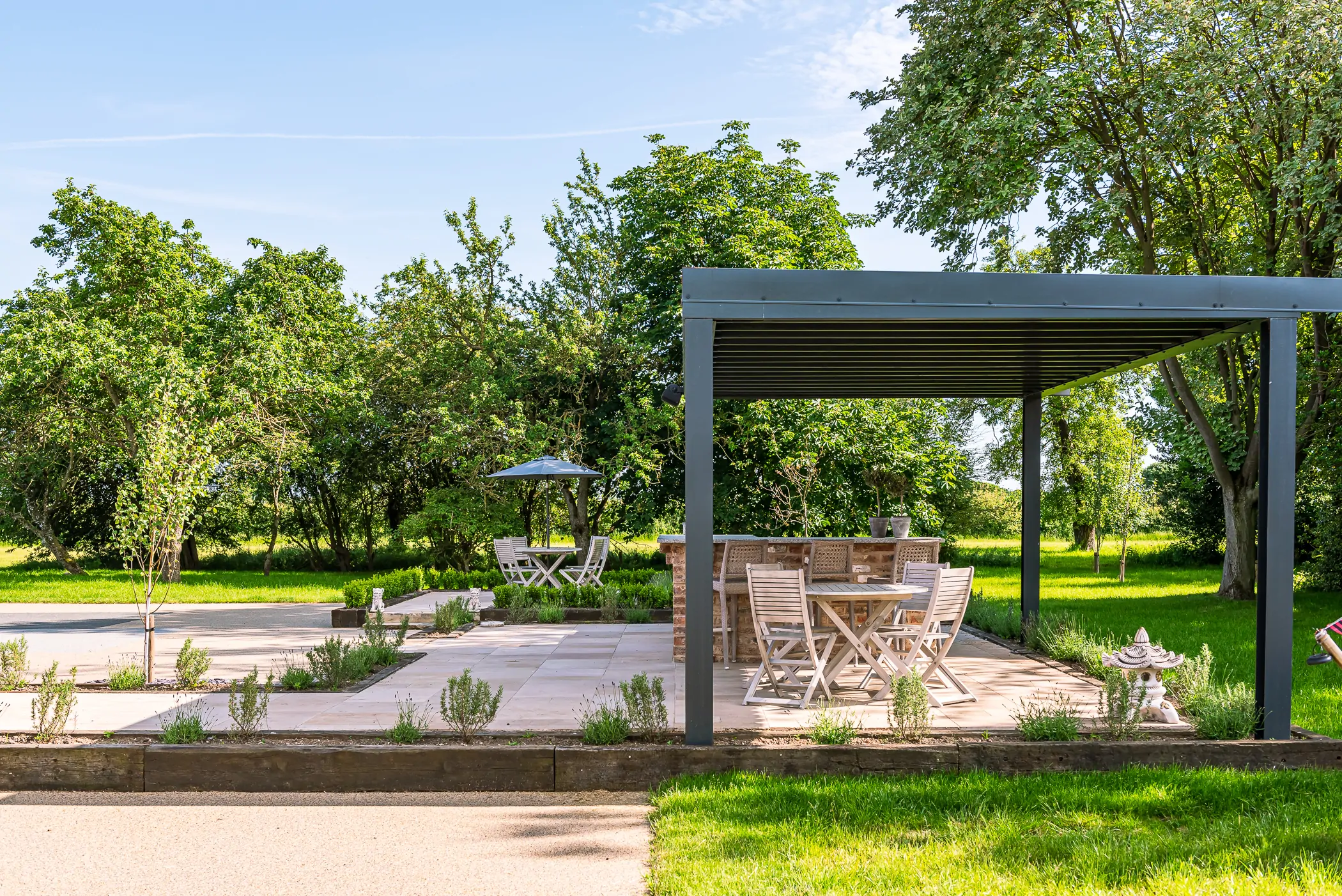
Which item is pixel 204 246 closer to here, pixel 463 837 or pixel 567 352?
pixel 567 352

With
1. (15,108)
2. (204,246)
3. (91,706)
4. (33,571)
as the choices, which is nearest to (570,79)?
(91,706)

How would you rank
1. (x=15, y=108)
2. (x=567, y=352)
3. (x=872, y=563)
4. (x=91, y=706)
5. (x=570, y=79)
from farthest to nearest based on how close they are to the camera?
(x=567, y=352), (x=15, y=108), (x=570, y=79), (x=872, y=563), (x=91, y=706)

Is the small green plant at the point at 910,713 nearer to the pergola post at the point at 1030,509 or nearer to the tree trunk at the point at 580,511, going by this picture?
the pergola post at the point at 1030,509

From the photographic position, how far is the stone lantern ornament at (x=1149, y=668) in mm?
5719

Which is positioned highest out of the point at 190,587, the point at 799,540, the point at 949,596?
the point at 799,540

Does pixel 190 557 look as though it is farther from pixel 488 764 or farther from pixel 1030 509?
pixel 488 764

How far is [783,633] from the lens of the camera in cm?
665

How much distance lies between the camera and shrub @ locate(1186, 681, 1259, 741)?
5.33 meters

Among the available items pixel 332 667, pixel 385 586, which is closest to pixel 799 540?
pixel 332 667

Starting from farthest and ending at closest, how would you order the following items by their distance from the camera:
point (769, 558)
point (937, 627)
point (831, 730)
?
point (769, 558) < point (937, 627) < point (831, 730)

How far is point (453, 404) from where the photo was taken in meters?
18.8

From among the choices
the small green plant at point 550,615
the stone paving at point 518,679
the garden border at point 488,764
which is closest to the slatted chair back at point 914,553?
the stone paving at point 518,679

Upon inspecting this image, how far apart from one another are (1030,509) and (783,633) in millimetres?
3909

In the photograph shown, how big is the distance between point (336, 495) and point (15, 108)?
10433 millimetres
